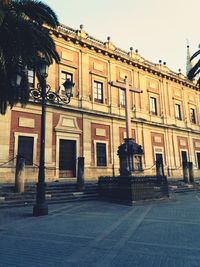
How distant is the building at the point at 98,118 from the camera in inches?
611

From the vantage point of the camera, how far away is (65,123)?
1736cm

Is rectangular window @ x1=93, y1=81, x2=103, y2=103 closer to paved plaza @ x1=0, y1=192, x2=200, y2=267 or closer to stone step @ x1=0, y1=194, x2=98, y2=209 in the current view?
stone step @ x1=0, y1=194, x2=98, y2=209

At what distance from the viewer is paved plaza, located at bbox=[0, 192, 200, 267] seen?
143 inches

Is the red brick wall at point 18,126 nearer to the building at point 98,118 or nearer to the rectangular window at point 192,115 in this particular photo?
the building at point 98,118

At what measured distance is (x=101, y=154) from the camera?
1884 cm

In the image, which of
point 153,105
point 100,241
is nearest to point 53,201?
point 100,241

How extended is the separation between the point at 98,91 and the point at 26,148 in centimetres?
830

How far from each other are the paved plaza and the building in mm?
7877

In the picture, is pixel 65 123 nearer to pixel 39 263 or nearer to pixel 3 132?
pixel 3 132

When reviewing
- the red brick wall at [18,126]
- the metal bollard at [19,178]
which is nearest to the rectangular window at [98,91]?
the red brick wall at [18,126]

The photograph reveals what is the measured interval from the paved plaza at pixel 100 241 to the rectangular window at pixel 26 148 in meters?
8.11

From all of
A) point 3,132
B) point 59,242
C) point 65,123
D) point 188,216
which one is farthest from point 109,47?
point 59,242

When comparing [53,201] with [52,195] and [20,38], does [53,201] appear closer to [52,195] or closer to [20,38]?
[52,195]

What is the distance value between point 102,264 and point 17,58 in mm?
8497
